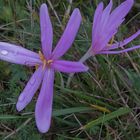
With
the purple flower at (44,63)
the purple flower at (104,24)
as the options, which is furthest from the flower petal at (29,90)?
the purple flower at (104,24)

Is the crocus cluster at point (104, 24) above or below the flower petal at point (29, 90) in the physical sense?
above

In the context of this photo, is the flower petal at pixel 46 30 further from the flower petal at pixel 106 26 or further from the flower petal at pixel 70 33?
the flower petal at pixel 106 26

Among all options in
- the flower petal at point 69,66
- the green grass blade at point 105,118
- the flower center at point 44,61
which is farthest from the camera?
the green grass blade at point 105,118

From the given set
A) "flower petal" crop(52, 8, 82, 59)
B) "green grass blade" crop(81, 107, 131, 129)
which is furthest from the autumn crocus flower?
"green grass blade" crop(81, 107, 131, 129)

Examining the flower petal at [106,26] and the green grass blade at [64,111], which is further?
the green grass blade at [64,111]

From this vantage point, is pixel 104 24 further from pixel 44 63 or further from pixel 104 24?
pixel 44 63

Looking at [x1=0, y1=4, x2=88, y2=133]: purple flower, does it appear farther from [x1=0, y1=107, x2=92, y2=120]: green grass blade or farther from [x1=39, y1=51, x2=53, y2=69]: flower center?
[x1=0, y1=107, x2=92, y2=120]: green grass blade

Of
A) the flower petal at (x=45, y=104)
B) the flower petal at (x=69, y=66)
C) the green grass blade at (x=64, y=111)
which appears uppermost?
the flower petal at (x=69, y=66)
